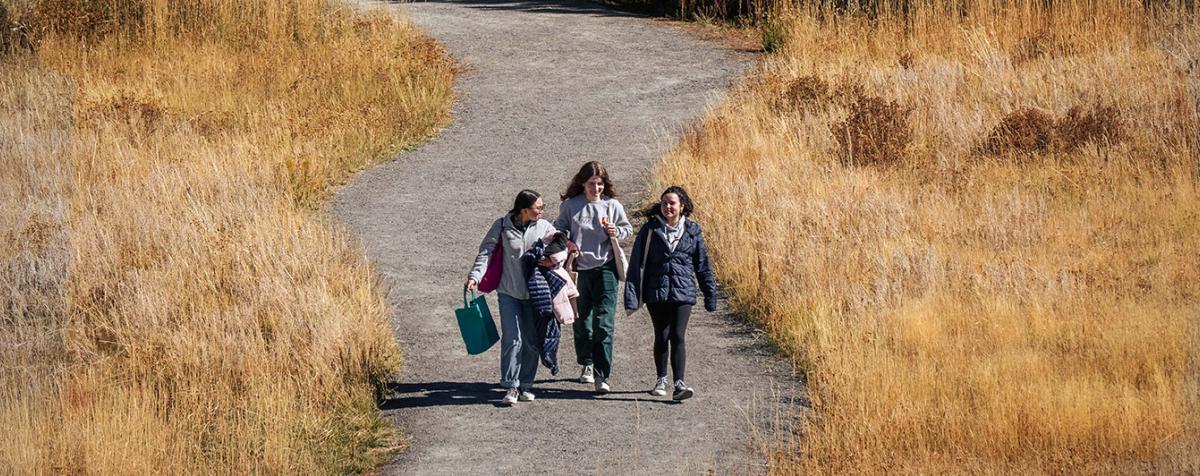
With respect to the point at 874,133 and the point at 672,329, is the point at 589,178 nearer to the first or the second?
the point at 672,329

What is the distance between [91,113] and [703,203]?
7.12m

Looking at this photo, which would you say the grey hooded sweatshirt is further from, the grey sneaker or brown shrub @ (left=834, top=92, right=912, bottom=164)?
brown shrub @ (left=834, top=92, right=912, bottom=164)

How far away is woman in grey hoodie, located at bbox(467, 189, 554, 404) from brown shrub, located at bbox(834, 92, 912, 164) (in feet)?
19.4

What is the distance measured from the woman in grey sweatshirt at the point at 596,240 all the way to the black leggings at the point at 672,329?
1.10 feet

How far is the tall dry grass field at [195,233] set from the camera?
28.4 ft

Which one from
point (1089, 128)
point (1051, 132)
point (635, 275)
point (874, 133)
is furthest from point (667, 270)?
point (1089, 128)

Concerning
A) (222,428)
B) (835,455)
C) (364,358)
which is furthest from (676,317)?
(222,428)

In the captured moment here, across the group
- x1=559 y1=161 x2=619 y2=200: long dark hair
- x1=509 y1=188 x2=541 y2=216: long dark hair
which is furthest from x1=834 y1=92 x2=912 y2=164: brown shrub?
x1=509 y1=188 x2=541 y2=216: long dark hair

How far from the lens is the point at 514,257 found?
8.98 meters

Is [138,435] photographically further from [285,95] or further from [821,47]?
[821,47]

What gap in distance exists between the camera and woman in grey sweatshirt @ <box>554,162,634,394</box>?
29.6 ft

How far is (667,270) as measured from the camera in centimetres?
883

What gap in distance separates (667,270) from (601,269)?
50 cm

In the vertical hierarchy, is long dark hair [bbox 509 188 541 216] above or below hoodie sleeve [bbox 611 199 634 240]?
above
